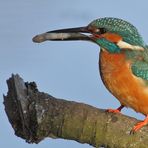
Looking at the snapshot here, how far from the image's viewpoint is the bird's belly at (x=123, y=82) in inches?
71.0

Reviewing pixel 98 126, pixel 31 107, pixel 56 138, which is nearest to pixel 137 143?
pixel 98 126

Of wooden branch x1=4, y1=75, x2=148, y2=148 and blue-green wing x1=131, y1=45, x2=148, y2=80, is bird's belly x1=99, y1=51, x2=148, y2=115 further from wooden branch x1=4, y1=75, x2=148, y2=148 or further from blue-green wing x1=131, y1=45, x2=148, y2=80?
wooden branch x1=4, y1=75, x2=148, y2=148

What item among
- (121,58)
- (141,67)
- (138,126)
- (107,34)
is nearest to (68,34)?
(107,34)

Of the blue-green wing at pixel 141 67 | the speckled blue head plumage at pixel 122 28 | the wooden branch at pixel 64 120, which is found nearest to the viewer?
the wooden branch at pixel 64 120

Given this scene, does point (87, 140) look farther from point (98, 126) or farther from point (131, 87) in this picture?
point (131, 87)

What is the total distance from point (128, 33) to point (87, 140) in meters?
0.62

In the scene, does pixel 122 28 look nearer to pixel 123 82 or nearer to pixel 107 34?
pixel 107 34

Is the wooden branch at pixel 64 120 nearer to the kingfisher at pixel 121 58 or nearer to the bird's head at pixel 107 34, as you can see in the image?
the kingfisher at pixel 121 58

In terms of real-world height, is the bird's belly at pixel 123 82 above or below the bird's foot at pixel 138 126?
above

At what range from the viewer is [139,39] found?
183 centimetres

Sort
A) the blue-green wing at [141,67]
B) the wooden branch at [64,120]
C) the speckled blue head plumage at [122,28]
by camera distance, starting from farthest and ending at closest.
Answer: the blue-green wing at [141,67]
the speckled blue head plumage at [122,28]
the wooden branch at [64,120]

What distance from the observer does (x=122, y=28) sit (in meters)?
1.73

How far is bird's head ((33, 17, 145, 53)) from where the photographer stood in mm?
1691

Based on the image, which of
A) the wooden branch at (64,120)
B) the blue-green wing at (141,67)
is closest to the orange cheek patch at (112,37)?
the blue-green wing at (141,67)
